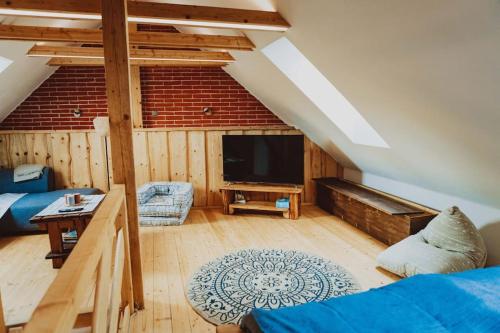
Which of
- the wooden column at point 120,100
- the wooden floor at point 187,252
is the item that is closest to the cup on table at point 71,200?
the wooden floor at point 187,252

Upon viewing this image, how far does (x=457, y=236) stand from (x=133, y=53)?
161 inches

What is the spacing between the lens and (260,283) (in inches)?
Answer: 123

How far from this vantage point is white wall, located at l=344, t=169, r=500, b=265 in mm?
3221

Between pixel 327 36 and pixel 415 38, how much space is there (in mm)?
787

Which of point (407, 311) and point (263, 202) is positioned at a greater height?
point (407, 311)

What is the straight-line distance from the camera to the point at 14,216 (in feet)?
14.3

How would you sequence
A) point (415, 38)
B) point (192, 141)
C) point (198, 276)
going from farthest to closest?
point (192, 141), point (198, 276), point (415, 38)

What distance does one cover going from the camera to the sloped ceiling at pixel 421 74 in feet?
5.87

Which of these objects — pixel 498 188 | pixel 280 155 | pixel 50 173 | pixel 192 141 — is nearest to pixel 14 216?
pixel 50 173

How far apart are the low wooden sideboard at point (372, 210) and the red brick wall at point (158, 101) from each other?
158cm

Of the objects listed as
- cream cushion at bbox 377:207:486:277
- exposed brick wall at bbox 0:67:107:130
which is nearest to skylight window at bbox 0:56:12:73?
exposed brick wall at bbox 0:67:107:130

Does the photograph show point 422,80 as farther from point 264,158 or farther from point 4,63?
point 4,63

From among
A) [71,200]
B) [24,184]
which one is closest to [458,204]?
[71,200]

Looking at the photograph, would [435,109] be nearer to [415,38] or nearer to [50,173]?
[415,38]
